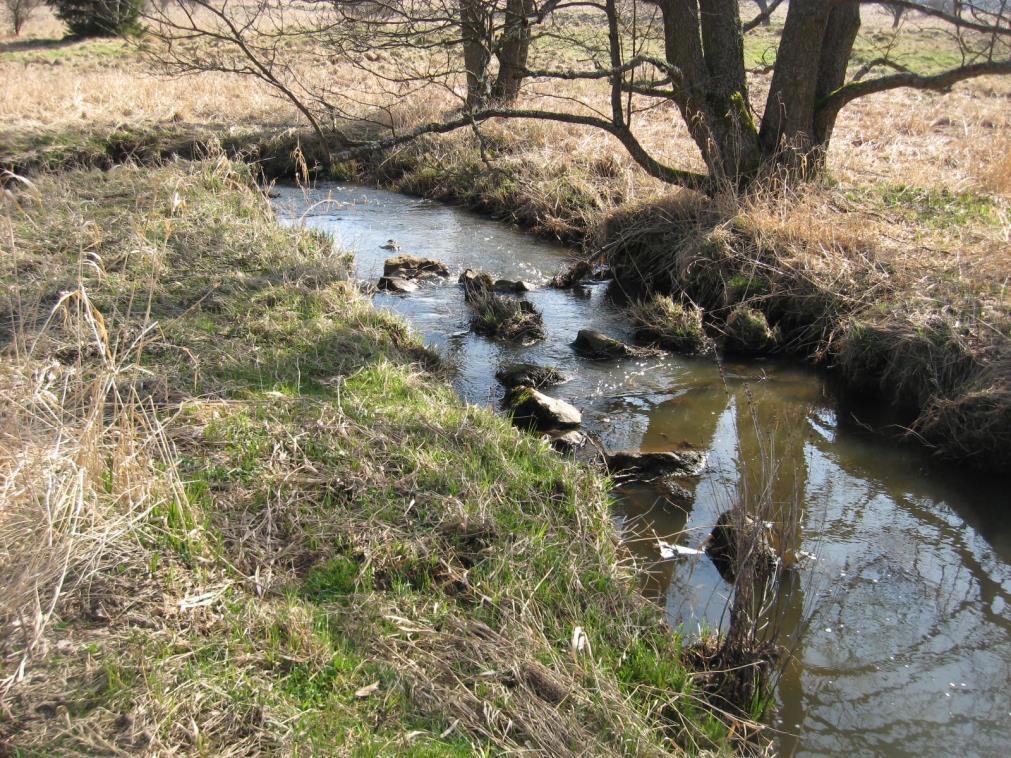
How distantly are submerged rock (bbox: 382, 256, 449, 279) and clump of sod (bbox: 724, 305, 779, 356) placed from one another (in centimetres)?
378

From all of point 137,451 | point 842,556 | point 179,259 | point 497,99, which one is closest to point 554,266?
point 497,99

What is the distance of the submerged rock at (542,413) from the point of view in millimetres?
6418

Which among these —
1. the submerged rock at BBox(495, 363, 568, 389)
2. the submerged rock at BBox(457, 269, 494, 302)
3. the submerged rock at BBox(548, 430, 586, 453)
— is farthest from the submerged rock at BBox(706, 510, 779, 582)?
the submerged rock at BBox(457, 269, 494, 302)

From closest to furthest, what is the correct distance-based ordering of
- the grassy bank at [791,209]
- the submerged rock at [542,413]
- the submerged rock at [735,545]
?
the submerged rock at [735,545] < the submerged rock at [542,413] < the grassy bank at [791,209]

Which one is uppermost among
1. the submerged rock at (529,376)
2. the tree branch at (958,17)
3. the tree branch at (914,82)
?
the tree branch at (958,17)

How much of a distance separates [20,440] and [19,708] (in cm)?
121

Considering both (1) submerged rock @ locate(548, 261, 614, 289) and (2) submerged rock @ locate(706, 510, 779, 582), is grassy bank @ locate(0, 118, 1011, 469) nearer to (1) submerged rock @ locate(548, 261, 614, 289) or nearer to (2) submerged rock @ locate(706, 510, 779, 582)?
(1) submerged rock @ locate(548, 261, 614, 289)

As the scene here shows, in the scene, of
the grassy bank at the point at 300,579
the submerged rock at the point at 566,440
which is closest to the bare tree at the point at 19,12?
the grassy bank at the point at 300,579

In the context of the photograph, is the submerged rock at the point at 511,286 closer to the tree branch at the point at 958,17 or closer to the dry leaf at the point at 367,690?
the tree branch at the point at 958,17

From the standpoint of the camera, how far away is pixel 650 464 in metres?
5.88

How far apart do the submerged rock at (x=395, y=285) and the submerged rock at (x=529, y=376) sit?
262 centimetres

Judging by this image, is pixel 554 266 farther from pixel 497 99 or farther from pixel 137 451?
pixel 137 451

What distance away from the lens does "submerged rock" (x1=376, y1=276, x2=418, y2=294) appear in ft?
31.8

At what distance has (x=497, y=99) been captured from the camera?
9328 mm
